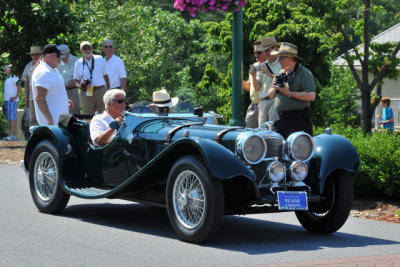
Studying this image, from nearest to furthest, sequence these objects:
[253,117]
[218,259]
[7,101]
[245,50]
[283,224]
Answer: [218,259] < [283,224] < [253,117] < [245,50] < [7,101]

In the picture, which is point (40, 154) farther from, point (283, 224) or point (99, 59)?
point (99, 59)

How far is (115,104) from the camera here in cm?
836

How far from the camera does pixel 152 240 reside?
6.88 meters

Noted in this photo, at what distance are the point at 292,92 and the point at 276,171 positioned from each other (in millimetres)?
1921

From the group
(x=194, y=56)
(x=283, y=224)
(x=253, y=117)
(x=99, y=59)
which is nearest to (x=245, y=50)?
(x=99, y=59)

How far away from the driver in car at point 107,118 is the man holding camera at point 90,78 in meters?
4.51

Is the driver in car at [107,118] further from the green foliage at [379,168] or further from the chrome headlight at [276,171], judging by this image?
the green foliage at [379,168]

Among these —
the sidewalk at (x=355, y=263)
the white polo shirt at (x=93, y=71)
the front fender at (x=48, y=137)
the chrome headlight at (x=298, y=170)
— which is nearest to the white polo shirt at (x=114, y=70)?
the white polo shirt at (x=93, y=71)

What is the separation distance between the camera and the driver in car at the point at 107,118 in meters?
8.17

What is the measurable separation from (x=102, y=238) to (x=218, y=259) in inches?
54.9

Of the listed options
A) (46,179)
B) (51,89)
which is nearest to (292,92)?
(46,179)

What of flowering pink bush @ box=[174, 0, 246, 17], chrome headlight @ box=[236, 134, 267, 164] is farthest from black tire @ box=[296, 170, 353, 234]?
flowering pink bush @ box=[174, 0, 246, 17]

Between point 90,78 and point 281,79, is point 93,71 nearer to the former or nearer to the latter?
point 90,78

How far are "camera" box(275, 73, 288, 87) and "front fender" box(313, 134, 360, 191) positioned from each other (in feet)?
4.17
